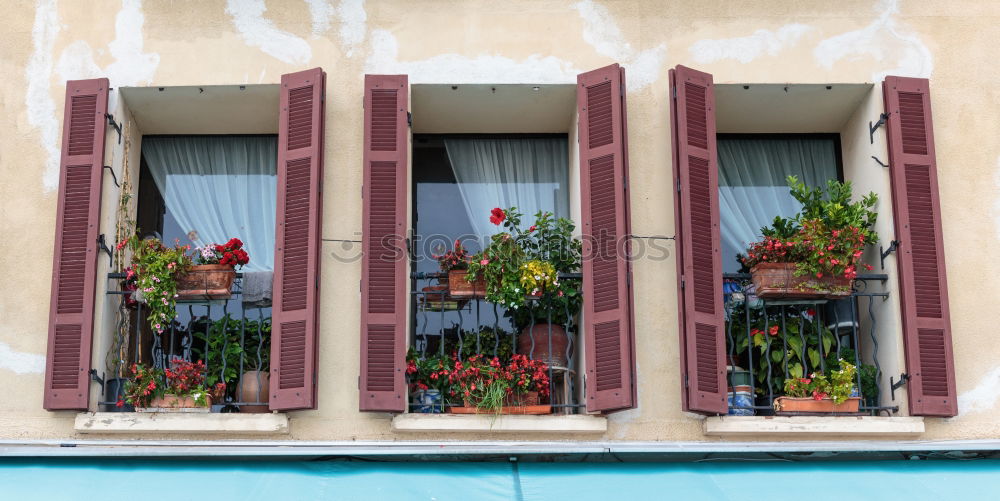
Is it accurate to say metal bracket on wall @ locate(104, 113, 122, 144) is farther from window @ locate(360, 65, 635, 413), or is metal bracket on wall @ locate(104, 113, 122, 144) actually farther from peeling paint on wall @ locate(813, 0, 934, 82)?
peeling paint on wall @ locate(813, 0, 934, 82)

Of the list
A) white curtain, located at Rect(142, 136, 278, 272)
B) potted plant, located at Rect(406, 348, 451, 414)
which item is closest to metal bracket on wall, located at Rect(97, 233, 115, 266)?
white curtain, located at Rect(142, 136, 278, 272)

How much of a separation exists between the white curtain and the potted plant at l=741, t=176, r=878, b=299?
10.9 ft

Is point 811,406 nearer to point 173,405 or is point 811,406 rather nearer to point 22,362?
point 173,405

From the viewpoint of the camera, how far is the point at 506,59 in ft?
28.4

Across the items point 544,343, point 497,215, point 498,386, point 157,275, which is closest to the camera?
point 498,386

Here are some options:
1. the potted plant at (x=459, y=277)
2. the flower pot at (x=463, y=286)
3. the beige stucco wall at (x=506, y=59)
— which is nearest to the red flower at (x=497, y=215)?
the potted plant at (x=459, y=277)

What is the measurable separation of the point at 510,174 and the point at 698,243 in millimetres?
1725

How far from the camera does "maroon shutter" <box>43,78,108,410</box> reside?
308 inches

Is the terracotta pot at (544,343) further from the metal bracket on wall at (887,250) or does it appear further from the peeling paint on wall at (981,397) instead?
the peeling paint on wall at (981,397)

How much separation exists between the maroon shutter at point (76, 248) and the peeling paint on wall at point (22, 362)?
200 millimetres

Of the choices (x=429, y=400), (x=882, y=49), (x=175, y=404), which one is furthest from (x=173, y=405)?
(x=882, y=49)

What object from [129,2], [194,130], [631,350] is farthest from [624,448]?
[129,2]

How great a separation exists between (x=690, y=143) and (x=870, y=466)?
7.24 ft

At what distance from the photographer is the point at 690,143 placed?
8203mm
